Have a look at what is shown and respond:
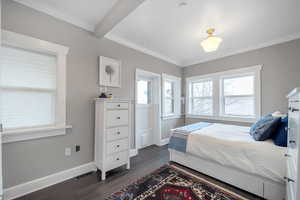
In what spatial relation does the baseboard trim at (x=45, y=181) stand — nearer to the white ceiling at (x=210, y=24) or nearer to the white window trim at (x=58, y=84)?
the white window trim at (x=58, y=84)

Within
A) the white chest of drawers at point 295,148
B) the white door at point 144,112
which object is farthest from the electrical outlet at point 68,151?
the white chest of drawers at point 295,148

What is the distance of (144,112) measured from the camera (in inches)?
142

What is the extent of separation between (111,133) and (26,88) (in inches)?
52.3

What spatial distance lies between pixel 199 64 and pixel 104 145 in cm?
357

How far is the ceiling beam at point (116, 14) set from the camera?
1604mm

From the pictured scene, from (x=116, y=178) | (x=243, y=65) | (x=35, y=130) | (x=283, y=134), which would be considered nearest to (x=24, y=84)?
(x=35, y=130)

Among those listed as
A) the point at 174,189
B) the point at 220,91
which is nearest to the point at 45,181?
the point at 174,189

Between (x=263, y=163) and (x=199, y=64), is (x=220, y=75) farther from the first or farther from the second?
(x=263, y=163)

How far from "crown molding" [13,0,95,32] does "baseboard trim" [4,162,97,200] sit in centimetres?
238

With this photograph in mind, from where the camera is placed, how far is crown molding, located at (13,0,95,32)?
175cm

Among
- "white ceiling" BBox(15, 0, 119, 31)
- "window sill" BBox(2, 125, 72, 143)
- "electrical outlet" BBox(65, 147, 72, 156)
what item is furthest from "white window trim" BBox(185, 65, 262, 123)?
"window sill" BBox(2, 125, 72, 143)

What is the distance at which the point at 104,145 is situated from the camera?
6.75 feet

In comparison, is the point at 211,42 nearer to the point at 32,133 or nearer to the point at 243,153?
the point at 243,153

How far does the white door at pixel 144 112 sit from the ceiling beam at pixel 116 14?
152cm
